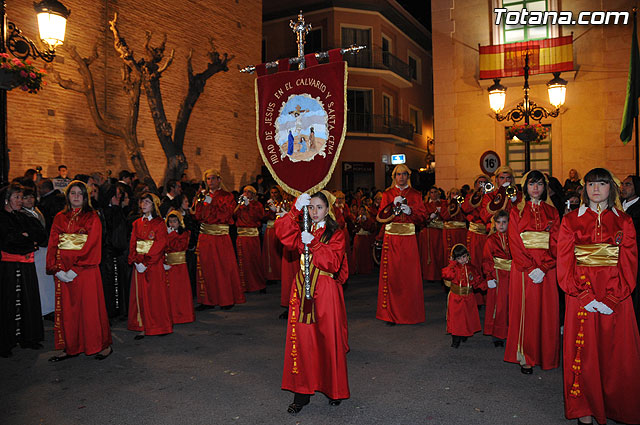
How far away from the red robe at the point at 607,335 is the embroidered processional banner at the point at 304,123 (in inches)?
91.9

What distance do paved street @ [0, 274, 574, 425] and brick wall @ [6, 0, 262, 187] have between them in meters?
7.80

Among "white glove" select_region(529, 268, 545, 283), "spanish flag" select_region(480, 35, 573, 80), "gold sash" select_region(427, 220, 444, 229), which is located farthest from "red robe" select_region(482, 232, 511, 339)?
"spanish flag" select_region(480, 35, 573, 80)

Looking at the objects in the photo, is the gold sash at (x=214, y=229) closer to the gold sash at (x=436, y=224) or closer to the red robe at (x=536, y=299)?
the gold sash at (x=436, y=224)

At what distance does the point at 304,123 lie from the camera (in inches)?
179

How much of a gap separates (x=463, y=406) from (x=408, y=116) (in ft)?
101

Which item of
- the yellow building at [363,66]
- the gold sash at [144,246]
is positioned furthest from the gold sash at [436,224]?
the yellow building at [363,66]

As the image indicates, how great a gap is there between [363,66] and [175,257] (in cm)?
2402

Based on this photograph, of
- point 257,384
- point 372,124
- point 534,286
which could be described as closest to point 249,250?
point 257,384

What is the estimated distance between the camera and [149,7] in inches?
653

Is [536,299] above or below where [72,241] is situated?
below

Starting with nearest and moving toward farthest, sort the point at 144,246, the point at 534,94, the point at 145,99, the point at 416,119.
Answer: the point at 144,246 < the point at 534,94 < the point at 145,99 < the point at 416,119

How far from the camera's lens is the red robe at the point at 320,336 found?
4.51m

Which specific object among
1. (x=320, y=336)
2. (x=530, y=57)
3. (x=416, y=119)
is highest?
(x=416, y=119)

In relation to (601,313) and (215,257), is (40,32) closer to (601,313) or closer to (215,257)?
(215,257)
